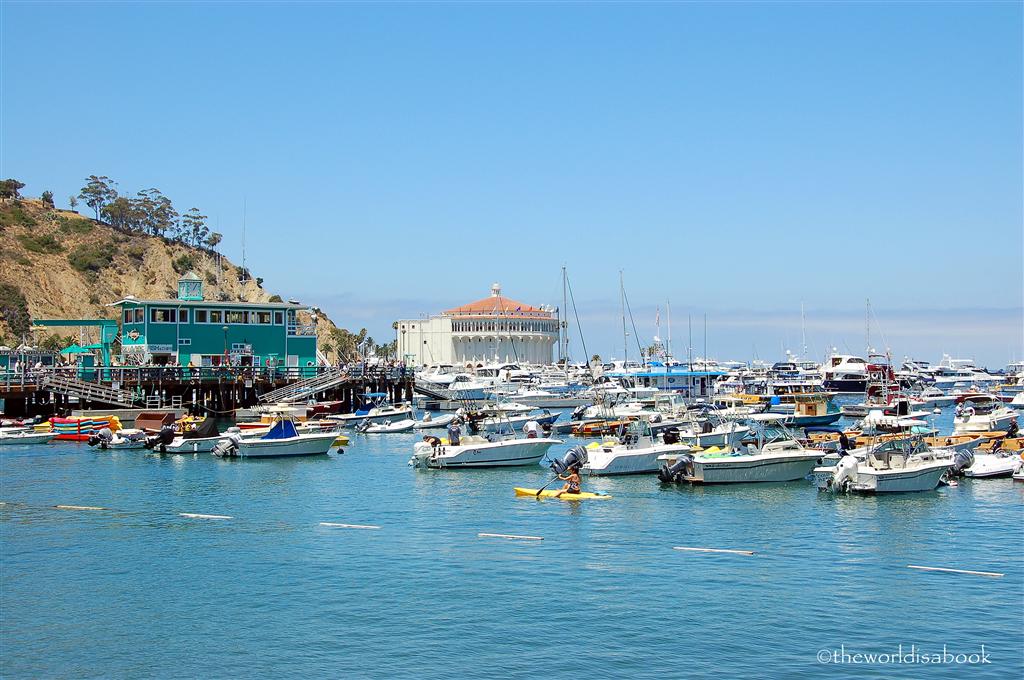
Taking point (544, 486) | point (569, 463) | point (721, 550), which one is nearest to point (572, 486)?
point (544, 486)

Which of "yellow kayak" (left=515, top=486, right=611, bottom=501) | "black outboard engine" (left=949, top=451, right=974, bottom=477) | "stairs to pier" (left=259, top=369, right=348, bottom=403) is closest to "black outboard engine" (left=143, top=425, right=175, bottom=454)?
"stairs to pier" (left=259, top=369, right=348, bottom=403)

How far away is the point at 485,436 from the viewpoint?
2216 inches

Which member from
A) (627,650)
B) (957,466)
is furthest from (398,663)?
(957,466)

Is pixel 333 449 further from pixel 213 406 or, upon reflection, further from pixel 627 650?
pixel 627 650

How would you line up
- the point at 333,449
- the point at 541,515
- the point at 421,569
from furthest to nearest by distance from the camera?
the point at 333,449 → the point at 541,515 → the point at 421,569

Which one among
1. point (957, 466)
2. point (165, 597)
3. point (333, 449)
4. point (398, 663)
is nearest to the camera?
point (398, 663)

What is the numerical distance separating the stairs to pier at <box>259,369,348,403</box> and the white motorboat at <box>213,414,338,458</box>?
1125 inches

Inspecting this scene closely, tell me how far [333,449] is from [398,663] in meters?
43.2

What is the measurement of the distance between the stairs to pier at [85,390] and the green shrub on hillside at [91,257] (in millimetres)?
71070

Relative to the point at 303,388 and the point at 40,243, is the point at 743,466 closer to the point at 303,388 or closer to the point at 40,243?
the point at 303,388

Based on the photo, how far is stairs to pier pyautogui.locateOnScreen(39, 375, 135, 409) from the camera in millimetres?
81188

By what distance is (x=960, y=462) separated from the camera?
156 ft

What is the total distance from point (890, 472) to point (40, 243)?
432ft

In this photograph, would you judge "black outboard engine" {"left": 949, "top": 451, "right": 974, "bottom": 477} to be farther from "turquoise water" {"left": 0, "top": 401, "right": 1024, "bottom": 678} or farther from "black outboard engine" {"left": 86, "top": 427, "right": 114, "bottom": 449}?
"black outboard engine" {"left": 86, "top": 427, "right": 114, "bottom": 449}
